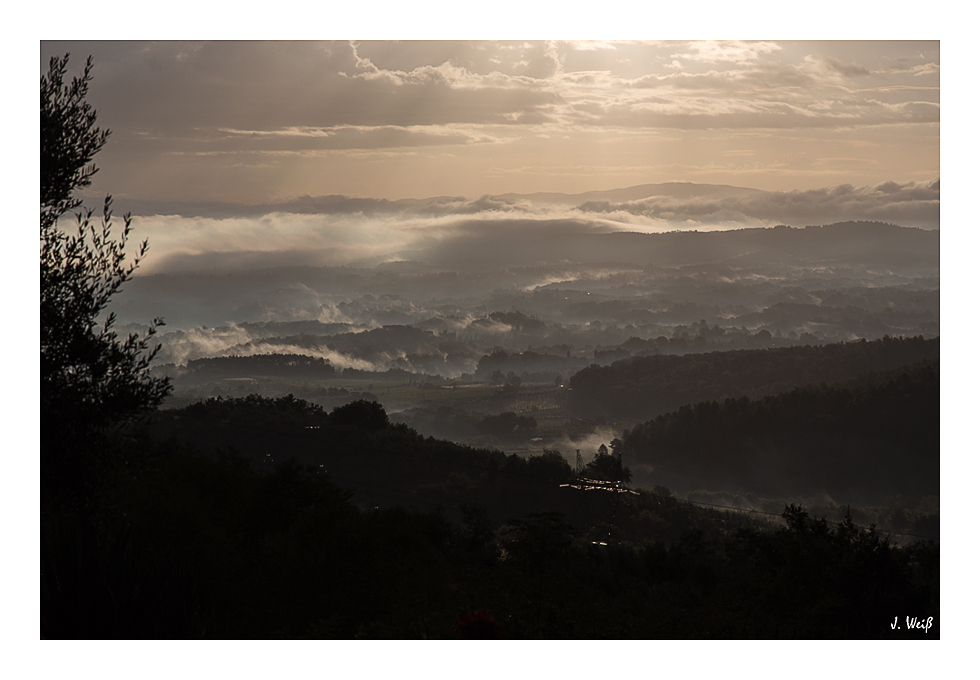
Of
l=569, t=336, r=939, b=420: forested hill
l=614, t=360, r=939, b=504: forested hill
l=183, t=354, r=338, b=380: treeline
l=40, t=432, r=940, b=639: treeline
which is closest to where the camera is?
l=40, t=432, r=940, b=639: treeline

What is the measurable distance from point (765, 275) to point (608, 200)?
24.2 meters

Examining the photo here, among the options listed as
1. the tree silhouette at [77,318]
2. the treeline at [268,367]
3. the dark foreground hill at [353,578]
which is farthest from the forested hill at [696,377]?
the tree silhouette at [77,318]

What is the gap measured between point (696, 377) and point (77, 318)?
170ft

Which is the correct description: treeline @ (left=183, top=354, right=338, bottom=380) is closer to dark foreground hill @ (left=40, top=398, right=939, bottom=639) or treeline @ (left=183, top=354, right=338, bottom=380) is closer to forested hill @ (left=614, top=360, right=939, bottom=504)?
dark foreground hill @ (left=40, top=398, right=939, bottom=639)

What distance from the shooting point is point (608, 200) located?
3856cm

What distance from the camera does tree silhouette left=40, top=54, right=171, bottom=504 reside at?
6836mm

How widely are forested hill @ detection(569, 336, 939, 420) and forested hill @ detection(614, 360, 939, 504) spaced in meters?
1.19

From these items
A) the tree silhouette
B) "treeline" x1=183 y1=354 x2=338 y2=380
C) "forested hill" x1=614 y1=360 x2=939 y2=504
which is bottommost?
"forested hill" x1=614 y1=360 x2=939 y2=504

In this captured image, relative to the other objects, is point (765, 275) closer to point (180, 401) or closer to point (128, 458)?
point (180, 401)

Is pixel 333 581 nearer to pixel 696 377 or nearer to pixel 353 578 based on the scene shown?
pixel 353 578

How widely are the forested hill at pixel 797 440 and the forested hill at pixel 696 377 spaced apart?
3.91 ft

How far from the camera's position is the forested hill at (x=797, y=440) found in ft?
171

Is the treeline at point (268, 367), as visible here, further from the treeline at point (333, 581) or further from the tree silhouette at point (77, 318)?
the tree silhouette at point (77, 318)

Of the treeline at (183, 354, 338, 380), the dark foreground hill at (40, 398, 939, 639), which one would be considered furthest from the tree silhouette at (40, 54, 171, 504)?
the treeline at (183, 354, 338, 380)
